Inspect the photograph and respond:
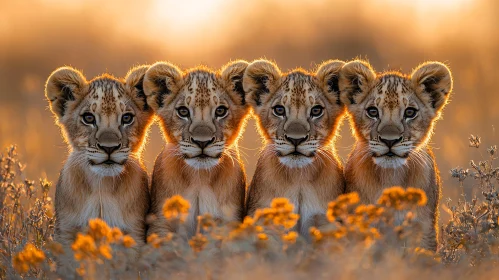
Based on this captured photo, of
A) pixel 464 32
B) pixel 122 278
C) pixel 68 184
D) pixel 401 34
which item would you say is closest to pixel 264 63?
pixel 68 184

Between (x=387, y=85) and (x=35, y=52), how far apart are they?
15406 mm

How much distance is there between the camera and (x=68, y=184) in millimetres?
9070

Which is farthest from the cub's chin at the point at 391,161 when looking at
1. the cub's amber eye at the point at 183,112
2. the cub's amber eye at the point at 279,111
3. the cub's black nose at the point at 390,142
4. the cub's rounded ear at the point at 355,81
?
the cub's amber eye at the point at 183,112

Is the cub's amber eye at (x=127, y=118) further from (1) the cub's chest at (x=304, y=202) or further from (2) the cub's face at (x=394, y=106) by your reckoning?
(2) the cub's face at (x=394, y=106)

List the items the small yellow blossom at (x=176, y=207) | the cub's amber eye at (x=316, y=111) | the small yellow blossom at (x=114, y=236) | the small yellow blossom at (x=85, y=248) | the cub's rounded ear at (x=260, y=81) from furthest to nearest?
the cub's rounded ear at (x=260, y=81)
the cub's amber eye at (x=316, y=111)
the small yellow blossom at (x=176, y=207)
the small yellow blossom at (x=114, y=236)
the small yellow blossom at (x=85, y=248)

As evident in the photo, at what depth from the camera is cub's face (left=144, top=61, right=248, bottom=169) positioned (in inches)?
348

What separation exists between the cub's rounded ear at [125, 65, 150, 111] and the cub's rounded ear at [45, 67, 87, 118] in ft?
1.42

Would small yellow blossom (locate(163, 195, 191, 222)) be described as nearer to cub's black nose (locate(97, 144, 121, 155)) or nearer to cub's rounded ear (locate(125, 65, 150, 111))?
cub's black nose (locate(97, 144, 121, 155))

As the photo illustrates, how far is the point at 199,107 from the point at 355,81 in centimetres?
148

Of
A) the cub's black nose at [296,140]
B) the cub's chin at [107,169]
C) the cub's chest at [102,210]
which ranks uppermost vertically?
the cub's black nose at [296,140]

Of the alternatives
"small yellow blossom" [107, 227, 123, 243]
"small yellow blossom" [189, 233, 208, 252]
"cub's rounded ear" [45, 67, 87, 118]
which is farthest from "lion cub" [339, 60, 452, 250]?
"small yellow blossom" [107, 227, 123, 243]

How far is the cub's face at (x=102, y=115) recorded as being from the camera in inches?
345

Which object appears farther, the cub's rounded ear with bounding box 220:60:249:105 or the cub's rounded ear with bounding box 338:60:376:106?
the cub's rounded ear with bounding box 220:60:249:105

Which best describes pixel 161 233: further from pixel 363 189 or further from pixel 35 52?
pixel 35 52
